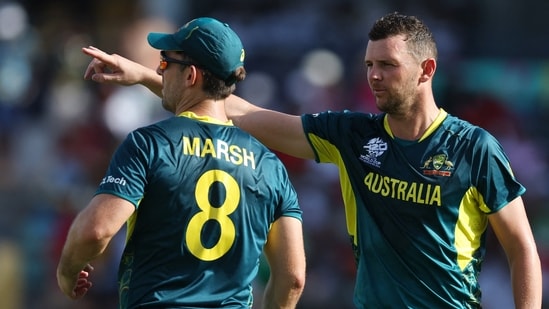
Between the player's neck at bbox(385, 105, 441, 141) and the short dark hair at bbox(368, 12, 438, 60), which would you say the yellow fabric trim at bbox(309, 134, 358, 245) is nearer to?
the player's neck at bbox(385, 105, 441, 141)

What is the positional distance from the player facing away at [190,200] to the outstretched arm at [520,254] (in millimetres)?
1132

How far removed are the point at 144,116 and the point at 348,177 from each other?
25.7ft

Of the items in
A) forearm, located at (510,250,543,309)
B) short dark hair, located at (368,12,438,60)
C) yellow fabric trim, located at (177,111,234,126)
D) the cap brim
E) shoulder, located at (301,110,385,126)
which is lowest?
forearm, located at (510,250,543,309)

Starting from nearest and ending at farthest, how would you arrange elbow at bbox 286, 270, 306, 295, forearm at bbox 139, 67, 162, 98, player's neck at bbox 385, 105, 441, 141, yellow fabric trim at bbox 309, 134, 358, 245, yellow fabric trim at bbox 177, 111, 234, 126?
yellow fabric trim at bbox 177, 111, 234, 126, elbow at bbox 286, 270, 306, 295, player's neck at bbox 385, 105, 441, 141, yellow fabric trim at bbox 309, 134, 358, 245, forearm at bbox 139, 67, 162, 98

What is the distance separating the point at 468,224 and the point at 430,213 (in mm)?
213

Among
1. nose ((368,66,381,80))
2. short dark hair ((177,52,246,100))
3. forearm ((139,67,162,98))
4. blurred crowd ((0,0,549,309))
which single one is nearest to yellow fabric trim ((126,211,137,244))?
short dark hair ((177,52,246,100))

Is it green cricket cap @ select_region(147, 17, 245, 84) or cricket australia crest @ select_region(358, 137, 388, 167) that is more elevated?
green cricket cap @ select_region(147, 17, 245, 84)

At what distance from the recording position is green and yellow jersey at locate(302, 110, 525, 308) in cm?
563

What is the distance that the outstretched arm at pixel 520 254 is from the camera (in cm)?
554

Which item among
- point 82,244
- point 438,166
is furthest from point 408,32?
point 82,244

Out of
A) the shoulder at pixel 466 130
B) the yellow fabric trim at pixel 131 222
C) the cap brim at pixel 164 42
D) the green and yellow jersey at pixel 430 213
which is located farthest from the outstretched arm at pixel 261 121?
the yellow fabric trim at pixel 131 222

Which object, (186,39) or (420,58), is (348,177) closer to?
(420,58)

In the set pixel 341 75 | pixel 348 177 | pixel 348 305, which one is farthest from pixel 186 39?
pixel 341 75

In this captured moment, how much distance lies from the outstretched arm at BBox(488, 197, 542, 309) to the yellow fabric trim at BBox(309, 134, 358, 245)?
0.77 m
